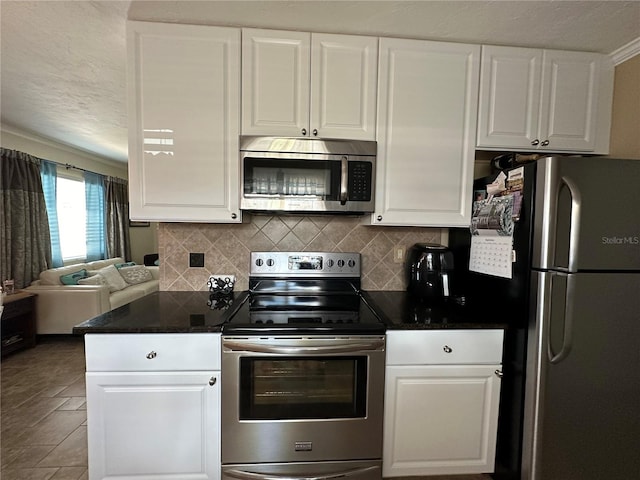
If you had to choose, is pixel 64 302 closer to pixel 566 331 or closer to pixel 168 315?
pixel 168 315

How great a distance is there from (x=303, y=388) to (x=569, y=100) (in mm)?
2105

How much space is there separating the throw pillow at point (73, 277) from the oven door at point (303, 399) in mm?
3344

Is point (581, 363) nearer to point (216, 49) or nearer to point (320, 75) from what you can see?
point (320, 75)

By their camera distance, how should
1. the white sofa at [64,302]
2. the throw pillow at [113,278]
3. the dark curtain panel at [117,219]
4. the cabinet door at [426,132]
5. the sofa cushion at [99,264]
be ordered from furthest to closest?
the dark curtain panel at [117,219], the sofa cushion at [99,264], the throw pillow at [113,278], the white sofa at [64,302], the cabinet door at [426,132]

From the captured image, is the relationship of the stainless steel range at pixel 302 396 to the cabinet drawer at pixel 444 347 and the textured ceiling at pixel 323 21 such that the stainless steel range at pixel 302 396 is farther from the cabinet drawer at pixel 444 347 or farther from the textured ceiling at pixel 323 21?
the textured ceiling at pixel 323 21

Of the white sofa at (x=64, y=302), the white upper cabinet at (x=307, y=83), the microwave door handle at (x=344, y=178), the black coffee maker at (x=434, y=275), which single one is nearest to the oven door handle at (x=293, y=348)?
the black coffee maker at (x=434, y=275)

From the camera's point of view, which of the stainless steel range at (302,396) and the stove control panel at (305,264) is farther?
the stove control panel at (305,264)

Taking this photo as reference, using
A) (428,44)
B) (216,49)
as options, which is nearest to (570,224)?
(428,44)

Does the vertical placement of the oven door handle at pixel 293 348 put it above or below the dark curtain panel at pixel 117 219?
below

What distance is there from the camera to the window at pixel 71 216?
4309mm

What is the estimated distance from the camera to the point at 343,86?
1.62 metres

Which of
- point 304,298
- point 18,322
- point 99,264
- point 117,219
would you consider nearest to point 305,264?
point 304,298

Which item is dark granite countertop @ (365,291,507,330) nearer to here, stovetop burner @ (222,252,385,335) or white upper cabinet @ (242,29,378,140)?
stovetop burner @ (222,252,385,335)

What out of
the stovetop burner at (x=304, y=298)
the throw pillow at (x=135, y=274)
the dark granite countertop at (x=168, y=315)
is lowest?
the throw pillow at (x=135, y=274)
